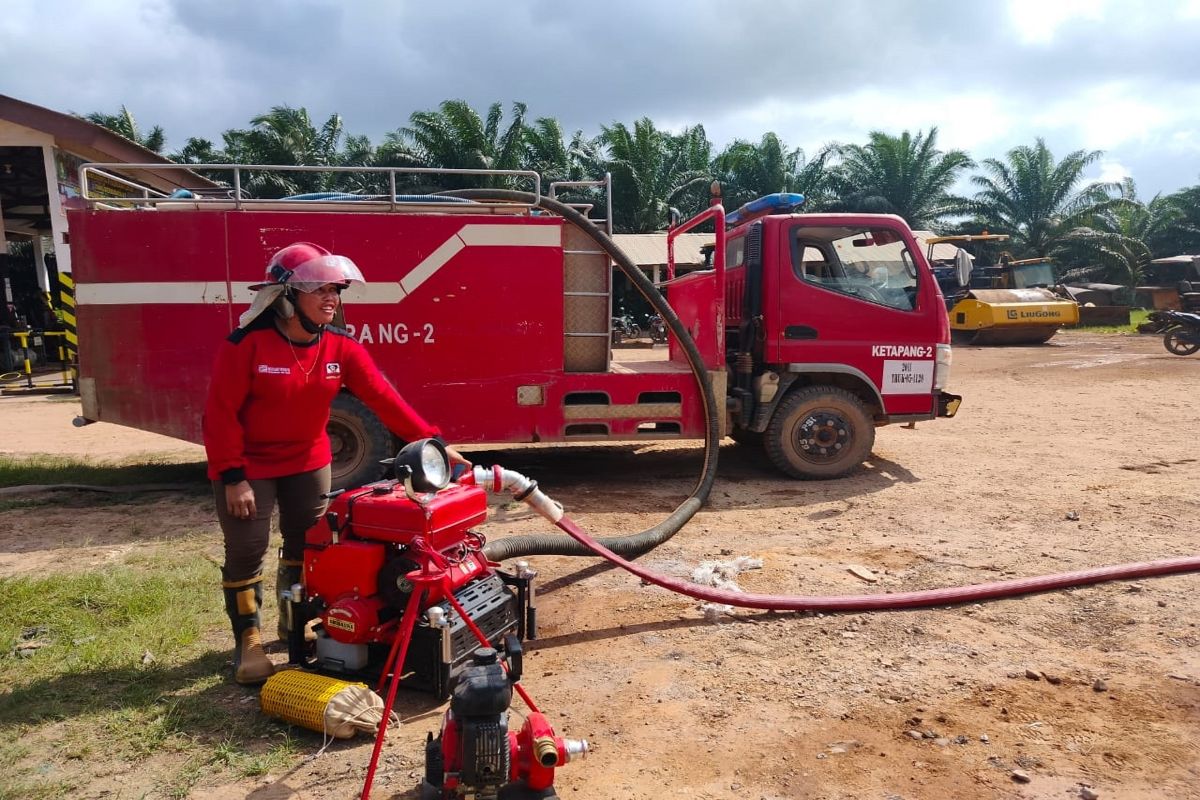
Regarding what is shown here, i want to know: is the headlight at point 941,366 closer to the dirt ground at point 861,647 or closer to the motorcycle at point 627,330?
the dirt ground at point 861,647

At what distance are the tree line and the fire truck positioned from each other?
21108mm

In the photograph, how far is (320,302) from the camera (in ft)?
10.9

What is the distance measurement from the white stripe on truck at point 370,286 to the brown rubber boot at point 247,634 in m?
3.39

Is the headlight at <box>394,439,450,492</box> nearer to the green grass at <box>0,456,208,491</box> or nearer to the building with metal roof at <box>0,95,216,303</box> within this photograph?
the green grass at <box>0,456,208,491</box>

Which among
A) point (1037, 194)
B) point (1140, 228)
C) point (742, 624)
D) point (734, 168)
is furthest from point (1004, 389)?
point (1140, 228)

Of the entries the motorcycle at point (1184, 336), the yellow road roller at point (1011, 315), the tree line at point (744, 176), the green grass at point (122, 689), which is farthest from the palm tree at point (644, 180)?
the green grass at point (122, 689)

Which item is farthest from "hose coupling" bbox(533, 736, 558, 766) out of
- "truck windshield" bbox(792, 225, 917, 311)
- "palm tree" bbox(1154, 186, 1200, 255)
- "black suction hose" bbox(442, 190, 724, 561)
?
"palm tree" bbox(1154, 186, 1200, 255)

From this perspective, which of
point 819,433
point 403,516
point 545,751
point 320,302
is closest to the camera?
point 545,751

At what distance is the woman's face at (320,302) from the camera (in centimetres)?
331

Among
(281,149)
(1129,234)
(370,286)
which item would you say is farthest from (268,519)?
(1129,234)

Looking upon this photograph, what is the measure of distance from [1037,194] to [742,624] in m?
39.1

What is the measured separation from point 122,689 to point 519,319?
402cm

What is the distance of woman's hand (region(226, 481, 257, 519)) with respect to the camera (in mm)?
3291

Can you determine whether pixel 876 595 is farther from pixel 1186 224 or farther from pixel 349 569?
pixel 1186 224
